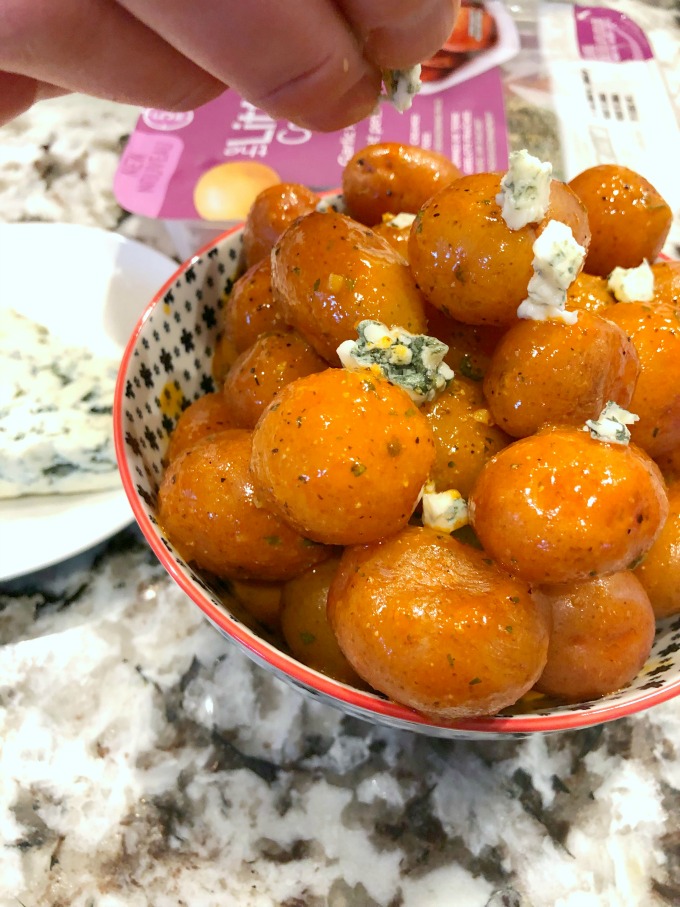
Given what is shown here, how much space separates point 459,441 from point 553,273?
0.16 meters

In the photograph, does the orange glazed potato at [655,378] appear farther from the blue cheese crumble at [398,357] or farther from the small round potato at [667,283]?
the blue cheese crumble at [398,357]

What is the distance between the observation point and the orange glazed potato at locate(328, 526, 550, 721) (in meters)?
0.49

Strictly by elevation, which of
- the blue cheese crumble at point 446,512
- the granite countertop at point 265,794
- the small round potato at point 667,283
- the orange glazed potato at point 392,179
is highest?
the orange glazed potato at point 392,179

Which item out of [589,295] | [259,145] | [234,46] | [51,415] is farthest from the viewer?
[259,145]

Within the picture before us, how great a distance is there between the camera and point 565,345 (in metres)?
0.56

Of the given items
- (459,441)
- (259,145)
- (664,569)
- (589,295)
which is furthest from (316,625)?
(259,145)

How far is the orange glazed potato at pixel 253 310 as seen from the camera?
724mm

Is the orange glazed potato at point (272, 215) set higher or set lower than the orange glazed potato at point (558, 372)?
higher

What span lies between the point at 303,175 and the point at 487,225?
0.86m

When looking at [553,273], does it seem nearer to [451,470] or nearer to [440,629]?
[451,470]

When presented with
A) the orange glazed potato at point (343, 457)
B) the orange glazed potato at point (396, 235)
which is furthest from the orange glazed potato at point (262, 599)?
the orange glazed potato at point (396, 235)

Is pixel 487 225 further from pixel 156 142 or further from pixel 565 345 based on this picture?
pixel 156 142

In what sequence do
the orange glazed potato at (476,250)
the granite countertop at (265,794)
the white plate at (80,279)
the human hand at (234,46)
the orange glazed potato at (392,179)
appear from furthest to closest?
1. the white plate at (80,279)
2. the orange glazed potato at (392,179)
3. the granite countertop at (265,794)
4. the orange glazed potato at (476,250)
5. the human hand at (234,46)

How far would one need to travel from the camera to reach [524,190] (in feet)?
1.84
